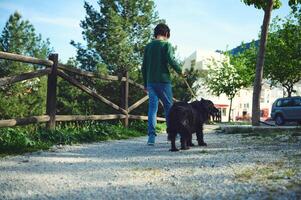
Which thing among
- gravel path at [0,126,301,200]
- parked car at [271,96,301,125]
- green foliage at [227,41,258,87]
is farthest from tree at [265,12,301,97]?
gravel path at [0,126,301,200]

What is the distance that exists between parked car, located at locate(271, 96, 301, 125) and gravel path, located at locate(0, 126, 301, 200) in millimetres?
19516

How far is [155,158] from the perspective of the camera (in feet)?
18.7

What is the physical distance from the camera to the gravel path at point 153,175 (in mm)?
3455

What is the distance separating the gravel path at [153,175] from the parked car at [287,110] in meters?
19.5

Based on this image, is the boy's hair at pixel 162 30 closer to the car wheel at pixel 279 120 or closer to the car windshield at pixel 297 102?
the car windshield at pixel 297 102

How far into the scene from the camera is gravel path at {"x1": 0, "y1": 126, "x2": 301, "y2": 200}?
346 cm

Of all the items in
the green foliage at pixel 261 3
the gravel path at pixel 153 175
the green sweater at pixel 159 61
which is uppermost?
the green foliage at pixel 261 3

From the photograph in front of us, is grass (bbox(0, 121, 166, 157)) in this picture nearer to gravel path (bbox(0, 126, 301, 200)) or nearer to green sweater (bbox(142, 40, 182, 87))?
gravel path (bbox(0, 126, 301, 200))

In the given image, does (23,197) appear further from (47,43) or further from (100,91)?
(47,43)

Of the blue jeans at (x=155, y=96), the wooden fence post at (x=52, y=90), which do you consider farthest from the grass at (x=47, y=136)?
the blue jeans at (x=155, y=96)

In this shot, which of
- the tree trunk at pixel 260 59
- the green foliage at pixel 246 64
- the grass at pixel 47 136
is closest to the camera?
the grass at pixel 47 136

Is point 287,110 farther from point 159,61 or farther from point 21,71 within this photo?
point 21,71

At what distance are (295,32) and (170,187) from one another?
132ft

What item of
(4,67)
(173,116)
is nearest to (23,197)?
(173,116)
